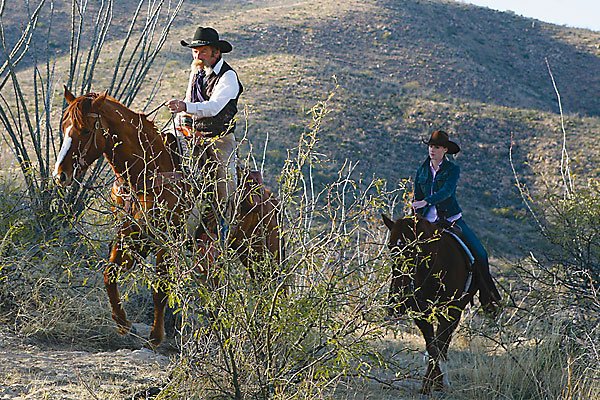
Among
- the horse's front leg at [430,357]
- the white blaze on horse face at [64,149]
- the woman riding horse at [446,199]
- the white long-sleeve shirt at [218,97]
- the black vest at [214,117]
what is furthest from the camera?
the woman riding horse at [446,199]

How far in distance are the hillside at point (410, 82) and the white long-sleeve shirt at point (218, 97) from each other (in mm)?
16987

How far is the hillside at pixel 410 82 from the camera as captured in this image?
117 ft

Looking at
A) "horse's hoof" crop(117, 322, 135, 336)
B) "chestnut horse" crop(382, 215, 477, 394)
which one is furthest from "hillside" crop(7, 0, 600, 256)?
"horse's hoof" crop(117, 322, 135, 336)

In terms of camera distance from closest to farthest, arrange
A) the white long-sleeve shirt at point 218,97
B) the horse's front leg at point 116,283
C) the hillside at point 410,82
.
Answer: the horse's front leg at point 116,283 → the white long-sleeve shirt at point 218,97 → the hillside at point 410,82

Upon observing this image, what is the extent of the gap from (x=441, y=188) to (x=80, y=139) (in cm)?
376

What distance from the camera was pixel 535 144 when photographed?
4003 cm

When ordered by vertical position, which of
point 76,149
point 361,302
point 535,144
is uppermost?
point 76,149

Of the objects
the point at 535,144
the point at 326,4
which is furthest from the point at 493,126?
the point at 326,4

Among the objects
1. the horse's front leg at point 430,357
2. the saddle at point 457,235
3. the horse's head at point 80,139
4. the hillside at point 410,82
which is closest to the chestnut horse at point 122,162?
the horse's head at point 80,139

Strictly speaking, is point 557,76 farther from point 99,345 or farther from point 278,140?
point 99,345

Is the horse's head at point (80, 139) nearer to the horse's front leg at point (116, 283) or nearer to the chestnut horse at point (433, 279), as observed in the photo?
the horse's front leg at point (116, 283)

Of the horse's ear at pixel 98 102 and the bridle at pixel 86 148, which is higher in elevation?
the horse's ear at pixel 98 102

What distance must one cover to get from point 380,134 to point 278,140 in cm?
755

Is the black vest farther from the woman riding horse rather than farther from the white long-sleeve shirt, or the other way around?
the woman riding horse
